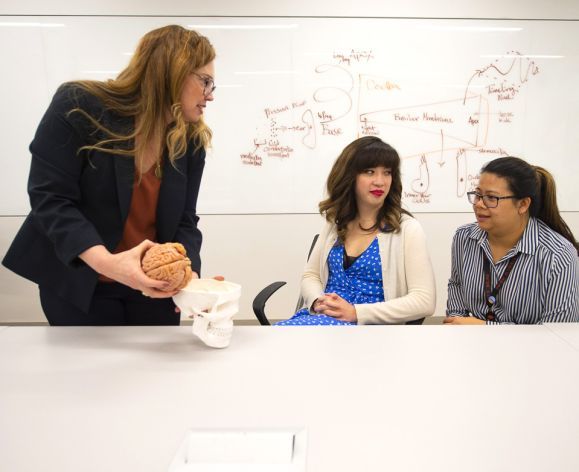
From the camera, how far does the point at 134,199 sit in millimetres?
1318

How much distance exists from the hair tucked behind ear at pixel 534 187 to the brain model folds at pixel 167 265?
1.23 meters

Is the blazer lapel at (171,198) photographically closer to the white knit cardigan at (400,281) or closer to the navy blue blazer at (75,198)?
the navy blue blazer at (75,198)

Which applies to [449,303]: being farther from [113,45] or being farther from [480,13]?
[113,45]

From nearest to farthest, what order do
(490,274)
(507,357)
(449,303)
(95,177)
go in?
(507,357) < (95,177) < (490,274) < (449,303)

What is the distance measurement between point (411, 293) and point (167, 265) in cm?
108

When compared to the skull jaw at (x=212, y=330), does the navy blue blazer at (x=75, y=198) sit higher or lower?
higher

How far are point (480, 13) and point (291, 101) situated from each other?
147cm

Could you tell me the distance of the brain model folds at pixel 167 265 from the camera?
1.04m

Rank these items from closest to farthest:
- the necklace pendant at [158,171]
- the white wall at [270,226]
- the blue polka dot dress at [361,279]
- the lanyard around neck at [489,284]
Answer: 1. the necklace pendant at [158,171]
2. the lanyard around neck at [489,284]
3. the blue polka dot dress at [361,279]
4. the white wall at [270,226]

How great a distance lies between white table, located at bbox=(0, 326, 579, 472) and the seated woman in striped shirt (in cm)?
31

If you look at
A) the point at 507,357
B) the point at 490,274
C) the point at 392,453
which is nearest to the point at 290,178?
the point at 490,274

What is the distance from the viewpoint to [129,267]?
1049 millimetres

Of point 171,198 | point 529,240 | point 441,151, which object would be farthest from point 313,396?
point 441,151

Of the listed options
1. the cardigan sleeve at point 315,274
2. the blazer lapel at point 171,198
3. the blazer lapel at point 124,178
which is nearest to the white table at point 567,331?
the cardigan sleeve at point 315,274
